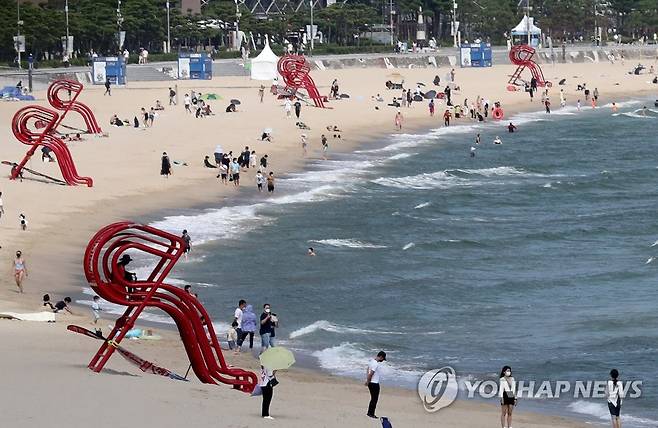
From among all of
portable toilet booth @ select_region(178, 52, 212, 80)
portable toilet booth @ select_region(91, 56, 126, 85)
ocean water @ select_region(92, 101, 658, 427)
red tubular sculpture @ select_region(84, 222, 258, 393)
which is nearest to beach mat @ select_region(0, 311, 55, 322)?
ocean water @ select_region(92, 101, 658, 427)

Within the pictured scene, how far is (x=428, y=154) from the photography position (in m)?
64.8

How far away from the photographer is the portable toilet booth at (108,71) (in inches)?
3438

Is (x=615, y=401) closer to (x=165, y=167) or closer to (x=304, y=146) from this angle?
(x=165, y=167)

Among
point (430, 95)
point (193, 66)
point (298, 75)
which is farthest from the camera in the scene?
point (193, 66)

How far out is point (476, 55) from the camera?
11131 cm

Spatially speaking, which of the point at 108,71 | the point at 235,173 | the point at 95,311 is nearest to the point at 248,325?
the point at 95,311

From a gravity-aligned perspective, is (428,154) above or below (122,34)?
below

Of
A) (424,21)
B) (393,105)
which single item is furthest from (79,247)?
(424,21)

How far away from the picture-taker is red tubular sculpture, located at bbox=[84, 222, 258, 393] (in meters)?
20.8

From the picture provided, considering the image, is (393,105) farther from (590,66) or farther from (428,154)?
(590,66)

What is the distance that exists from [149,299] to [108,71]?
224 feet

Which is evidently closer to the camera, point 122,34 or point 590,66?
point 122,34

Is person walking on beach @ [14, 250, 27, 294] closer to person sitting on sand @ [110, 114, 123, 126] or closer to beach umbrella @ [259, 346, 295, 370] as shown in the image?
beach umbrella @ [259, 346, 295, 370]

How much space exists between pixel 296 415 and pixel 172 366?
4280 millimetres
